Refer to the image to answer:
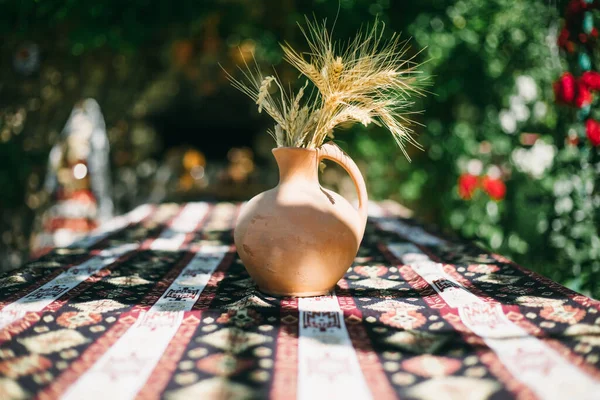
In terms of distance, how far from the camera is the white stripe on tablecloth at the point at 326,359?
912 mm

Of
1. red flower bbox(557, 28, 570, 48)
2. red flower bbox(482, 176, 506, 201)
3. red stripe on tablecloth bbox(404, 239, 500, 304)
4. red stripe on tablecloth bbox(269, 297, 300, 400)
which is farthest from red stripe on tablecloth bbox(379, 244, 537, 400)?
red flower bbox(482, 176, 506, 201)

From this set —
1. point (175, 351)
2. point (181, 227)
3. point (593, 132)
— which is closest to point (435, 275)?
point (175, 351)

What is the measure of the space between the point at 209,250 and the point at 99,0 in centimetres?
169

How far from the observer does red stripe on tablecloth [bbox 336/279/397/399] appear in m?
0.92

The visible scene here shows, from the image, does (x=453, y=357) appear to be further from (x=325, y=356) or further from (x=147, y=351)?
(x=147, y=351)

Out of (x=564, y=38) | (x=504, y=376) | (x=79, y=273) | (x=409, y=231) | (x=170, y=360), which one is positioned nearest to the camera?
(x=504, y=376)

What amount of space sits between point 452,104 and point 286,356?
332cm

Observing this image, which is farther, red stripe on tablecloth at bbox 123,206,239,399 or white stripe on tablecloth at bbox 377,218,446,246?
white stripe on tablecloth at bbox 377,218,446,246

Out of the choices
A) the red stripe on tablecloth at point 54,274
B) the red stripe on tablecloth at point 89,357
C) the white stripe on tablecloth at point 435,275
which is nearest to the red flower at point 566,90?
the white stripe on tablecloth at point 435,275

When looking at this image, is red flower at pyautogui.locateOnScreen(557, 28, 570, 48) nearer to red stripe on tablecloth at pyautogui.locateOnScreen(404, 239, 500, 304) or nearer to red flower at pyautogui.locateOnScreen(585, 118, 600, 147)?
red flower at pyautogui.locateOnScreen(585, 118, 600, 147)

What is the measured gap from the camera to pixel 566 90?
2.35 m

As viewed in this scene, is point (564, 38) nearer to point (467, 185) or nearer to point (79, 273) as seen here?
point (467, 185)

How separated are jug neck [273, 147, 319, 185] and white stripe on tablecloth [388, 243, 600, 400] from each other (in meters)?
0.53

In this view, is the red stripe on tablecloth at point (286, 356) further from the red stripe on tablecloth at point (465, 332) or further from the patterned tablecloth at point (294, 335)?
the red stripe on tablecloth at point (465, 332)
